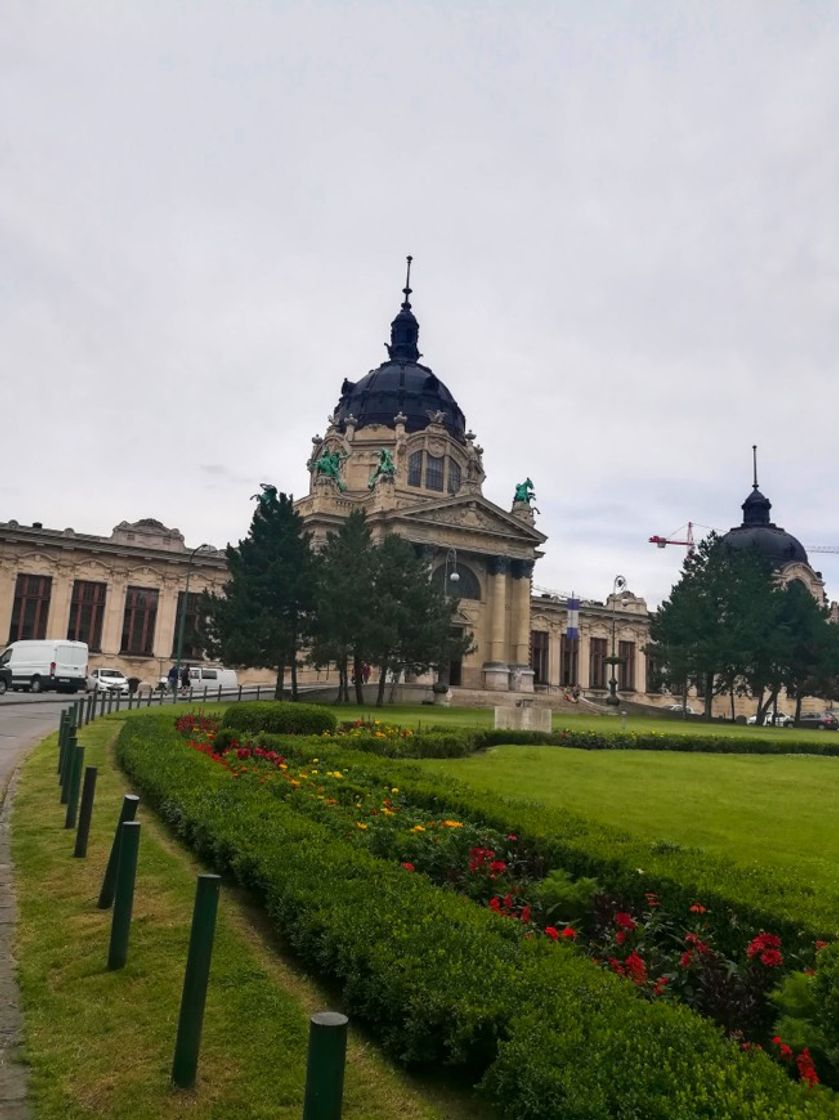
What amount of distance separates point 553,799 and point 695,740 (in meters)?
20.2

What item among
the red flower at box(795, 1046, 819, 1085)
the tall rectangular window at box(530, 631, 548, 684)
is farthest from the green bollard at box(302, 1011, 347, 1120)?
the tall rectangular window at box(530, 631, 548, 684)

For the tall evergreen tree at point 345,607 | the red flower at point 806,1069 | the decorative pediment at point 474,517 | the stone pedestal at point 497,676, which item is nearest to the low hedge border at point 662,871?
the red flower at point 806,1069

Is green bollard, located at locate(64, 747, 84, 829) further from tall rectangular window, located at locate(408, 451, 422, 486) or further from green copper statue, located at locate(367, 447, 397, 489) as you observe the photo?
tall rectangular window, located at locate(408, 451, 422, 486)

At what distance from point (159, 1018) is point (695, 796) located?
1260cm

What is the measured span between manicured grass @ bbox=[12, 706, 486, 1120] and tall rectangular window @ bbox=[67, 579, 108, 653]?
5948cm

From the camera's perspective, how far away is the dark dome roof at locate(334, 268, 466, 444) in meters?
76.4

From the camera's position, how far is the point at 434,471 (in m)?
73.9

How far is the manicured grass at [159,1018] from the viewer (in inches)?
194

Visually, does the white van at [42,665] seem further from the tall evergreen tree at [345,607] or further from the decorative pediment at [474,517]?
the decorative pediment at [474,517]

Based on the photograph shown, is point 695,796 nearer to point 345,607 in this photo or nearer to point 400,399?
point 345,607

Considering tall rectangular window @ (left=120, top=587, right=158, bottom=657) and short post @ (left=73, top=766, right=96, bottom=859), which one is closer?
short post @ (left=73, top=766, right=96, bottom=859)

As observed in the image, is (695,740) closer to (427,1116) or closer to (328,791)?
(328,791)

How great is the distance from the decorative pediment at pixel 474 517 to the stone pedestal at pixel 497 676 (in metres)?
9.90

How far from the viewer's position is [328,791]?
12.7 meters
